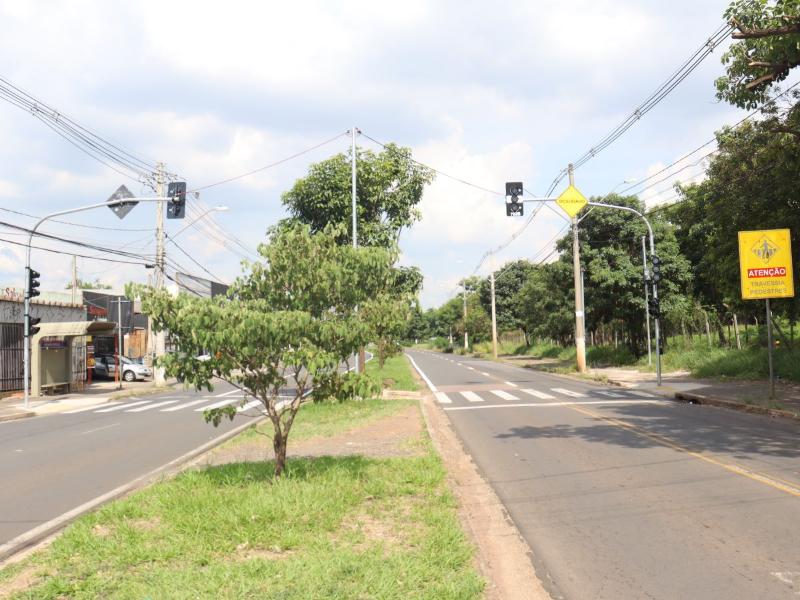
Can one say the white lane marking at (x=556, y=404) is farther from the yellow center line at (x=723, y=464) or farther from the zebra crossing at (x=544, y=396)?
the yellow center line at (x=723, y=464)

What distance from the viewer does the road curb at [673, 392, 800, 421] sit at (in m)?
14.2

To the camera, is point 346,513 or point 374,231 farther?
point 374,231

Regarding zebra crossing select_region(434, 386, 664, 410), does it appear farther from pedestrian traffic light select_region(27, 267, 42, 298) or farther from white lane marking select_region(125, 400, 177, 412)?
pedestrian traffic light select_region(27, 267, 42, 298)

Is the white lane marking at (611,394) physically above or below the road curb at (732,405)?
below

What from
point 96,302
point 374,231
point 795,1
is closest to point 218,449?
point 795,1

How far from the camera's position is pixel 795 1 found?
30.4ft

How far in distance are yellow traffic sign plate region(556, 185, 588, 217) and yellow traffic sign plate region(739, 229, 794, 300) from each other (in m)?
8.68

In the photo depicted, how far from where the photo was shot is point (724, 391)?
19625mm

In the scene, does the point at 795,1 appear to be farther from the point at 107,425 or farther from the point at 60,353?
the point at 60,353

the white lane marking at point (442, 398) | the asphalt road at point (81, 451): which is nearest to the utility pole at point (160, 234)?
the asphalt road at point (81, 451)

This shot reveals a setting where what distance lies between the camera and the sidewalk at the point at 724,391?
15344mm

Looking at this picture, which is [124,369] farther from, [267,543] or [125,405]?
[267,543]

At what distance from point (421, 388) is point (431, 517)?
785 inches

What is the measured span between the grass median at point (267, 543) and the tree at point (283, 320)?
105 cm
